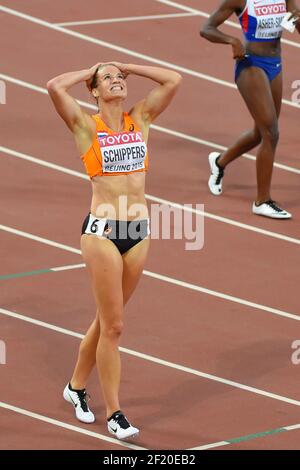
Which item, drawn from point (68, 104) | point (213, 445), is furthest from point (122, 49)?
point (213, 445)

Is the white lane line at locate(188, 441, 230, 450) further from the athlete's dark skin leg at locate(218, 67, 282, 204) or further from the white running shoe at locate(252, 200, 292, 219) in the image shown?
the athlete's dark skin leg at locate(218, 67, 282, 204)

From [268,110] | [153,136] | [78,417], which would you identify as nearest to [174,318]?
[78,417]

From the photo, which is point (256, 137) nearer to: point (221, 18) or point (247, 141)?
point (247, 141)

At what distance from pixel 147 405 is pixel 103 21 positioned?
897 cm

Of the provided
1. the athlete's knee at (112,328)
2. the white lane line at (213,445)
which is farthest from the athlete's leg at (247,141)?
the white lane line at (213,445)

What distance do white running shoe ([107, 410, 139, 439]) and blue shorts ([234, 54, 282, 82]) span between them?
5.21 meters

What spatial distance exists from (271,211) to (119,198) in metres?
4.76

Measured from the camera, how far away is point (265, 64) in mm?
14867

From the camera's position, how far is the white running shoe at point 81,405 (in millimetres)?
11062

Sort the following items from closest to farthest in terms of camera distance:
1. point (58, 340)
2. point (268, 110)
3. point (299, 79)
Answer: point (58, 340) < point (268, 110) < point (299, 79)

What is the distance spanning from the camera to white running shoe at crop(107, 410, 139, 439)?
10.7 m

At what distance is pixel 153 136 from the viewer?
1678 cm
